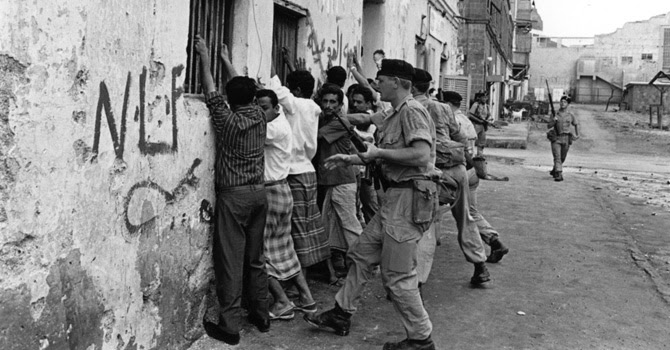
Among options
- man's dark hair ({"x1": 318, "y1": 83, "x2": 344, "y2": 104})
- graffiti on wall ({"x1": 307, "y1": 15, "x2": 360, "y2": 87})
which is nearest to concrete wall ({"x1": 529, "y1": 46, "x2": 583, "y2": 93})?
graffiti on wall ({"x1": 307, "y1": 15, "x2": 360, "y2": 87})

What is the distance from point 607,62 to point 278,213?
2529 inches

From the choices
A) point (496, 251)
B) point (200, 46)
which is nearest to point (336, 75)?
point (200, 46)

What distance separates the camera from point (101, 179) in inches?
129

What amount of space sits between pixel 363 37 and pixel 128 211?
6.49 meters

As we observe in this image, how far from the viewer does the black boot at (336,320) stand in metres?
4.50

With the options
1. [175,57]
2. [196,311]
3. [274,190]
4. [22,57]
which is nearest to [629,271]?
[274,190]

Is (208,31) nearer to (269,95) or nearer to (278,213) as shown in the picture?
(269,95)

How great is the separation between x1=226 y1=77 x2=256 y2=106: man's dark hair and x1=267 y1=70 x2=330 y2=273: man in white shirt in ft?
2.57

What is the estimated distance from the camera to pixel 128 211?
139 inches

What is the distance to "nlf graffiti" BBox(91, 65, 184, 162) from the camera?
3.24 metres

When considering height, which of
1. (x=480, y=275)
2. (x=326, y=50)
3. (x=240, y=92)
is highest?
(x=326, y=50)

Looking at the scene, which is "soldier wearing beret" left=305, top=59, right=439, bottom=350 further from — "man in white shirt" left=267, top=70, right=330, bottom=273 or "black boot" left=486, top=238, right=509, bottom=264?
"black boot" left=486, top=238, right=509, bottom=264

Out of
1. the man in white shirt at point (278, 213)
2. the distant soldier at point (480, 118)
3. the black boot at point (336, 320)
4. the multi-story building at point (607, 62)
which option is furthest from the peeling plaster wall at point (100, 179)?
the multi-story building at point (607, 62)

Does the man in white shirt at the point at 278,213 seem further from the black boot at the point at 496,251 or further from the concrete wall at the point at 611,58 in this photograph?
the concrete wall at the point at 611,58
